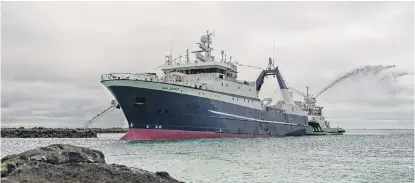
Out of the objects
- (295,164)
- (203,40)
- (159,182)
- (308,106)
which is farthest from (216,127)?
(308,106)

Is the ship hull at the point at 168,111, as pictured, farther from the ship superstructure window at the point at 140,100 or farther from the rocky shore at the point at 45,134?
the rocky shore at the point at 45,134

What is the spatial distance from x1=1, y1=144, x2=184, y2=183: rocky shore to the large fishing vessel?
28.8 metres

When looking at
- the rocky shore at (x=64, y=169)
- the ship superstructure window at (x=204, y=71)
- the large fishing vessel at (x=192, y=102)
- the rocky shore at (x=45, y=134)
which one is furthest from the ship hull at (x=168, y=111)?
the rocky shore at (x=45, y=134)

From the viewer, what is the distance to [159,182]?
10.1m

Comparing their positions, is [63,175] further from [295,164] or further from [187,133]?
[187,133]

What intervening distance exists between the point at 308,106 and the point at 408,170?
66539 mm

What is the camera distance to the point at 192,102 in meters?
41.5

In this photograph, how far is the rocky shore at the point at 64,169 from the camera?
8249 millimetres

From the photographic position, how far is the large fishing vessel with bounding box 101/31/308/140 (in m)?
39.6

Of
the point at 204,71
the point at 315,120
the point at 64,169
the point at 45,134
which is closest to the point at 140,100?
the point at 204,71

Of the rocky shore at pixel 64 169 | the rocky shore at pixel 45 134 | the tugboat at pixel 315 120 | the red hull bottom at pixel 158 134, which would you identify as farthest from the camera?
the tugboat at pixel 315 120

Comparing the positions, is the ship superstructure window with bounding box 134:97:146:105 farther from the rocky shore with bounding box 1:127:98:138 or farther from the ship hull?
the rocky shore with bounding box 1:127:98:138

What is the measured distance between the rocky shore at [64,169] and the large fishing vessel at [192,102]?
94.5ft

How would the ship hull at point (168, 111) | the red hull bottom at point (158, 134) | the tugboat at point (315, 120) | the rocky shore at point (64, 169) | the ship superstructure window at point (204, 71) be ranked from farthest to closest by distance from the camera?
the tugboat at point (315, 120) < the ship superstructure window at point (204, 71) < the red hull bottom at point (158, 134) < the ship hull at point (168, 111) < the rocky shore at point (64, 169)
